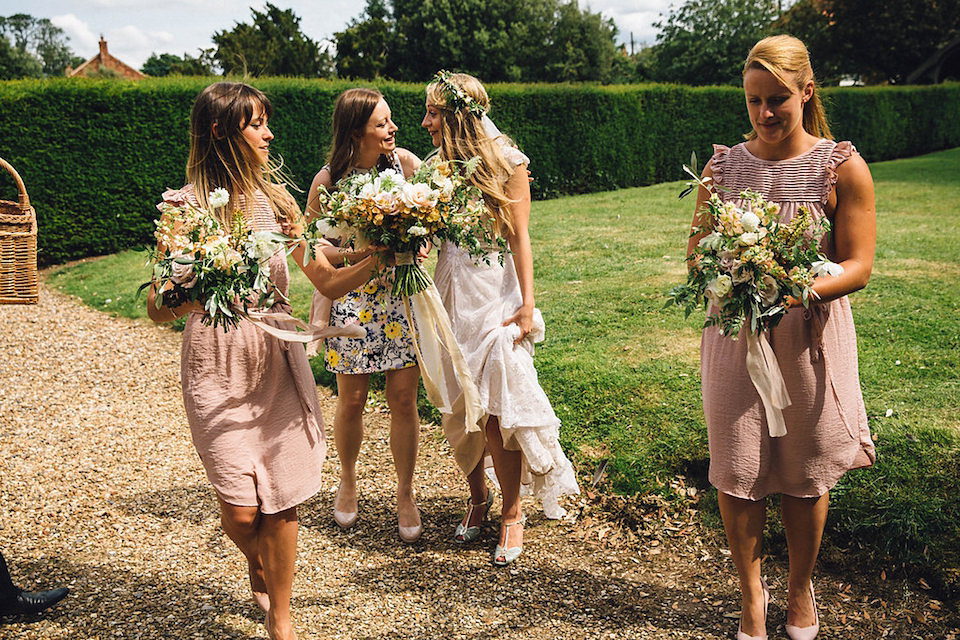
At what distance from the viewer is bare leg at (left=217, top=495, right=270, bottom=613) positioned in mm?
3008

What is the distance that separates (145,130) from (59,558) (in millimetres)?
10819

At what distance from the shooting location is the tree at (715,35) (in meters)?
45.9

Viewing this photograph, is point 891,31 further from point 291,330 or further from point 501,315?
point 291,330

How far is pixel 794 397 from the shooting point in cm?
301

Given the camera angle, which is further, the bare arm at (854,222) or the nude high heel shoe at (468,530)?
the nude high heel shoe at (468,530)

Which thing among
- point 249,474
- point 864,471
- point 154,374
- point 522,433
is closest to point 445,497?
point 522,433

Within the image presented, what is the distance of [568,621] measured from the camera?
3414mm

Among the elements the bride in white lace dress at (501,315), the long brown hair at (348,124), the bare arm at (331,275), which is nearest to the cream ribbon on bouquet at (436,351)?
the bride in white lace dress at (501,315)

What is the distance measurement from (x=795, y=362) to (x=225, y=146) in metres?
2.35

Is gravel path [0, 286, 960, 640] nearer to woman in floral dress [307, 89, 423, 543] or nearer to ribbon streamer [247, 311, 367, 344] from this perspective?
woman in floral dress [307, 89, 423, 543]

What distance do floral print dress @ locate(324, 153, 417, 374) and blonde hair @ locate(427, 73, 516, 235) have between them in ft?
1.53

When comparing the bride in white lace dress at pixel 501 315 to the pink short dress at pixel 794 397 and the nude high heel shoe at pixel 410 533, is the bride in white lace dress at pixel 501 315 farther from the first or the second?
the pink short dress at pixel 794 397

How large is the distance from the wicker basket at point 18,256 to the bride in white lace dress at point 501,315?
72.7 inches

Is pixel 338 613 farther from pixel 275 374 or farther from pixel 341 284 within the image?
pixel 341 284
